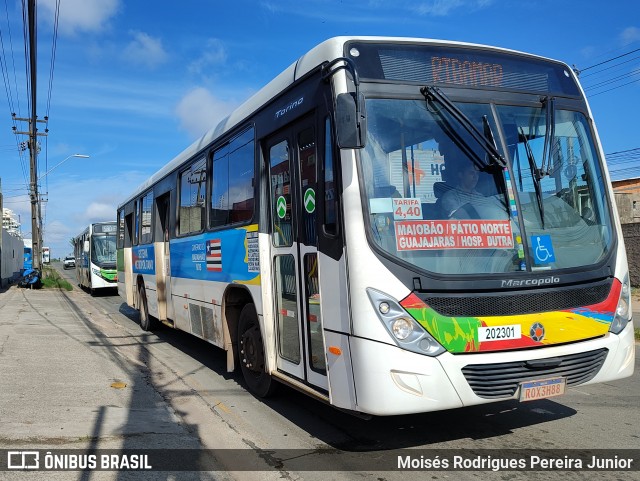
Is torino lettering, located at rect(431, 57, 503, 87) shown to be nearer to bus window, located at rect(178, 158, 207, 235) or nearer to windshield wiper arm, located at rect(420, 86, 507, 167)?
windshield wiper arm, located at rect(420, 86, 507, 167)

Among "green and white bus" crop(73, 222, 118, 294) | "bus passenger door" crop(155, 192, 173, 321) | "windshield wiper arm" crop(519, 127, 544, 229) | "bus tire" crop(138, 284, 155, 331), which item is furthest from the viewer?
"green and white bus" crop(73, 222, 118, 294)

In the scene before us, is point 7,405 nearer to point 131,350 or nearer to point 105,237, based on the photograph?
point 131,350

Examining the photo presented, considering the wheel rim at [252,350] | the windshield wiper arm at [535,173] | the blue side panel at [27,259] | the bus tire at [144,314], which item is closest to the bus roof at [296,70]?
the windshield wiper arm at [535,173]

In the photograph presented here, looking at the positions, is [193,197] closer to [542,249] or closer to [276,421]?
[276,421]

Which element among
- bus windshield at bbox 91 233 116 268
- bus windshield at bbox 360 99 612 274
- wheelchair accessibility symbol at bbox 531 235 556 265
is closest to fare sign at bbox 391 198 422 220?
bus windshield at bbox 360 99 612 274

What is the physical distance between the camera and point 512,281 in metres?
4.24

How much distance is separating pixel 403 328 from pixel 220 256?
3.62m

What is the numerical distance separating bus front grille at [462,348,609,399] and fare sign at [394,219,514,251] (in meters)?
0.90

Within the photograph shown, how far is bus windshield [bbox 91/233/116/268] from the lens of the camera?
84.1 ft

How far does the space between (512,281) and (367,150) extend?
58.1 inches

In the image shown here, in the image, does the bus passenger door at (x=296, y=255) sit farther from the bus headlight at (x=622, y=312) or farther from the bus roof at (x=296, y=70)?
the bus headlight at (x=622, y=312)

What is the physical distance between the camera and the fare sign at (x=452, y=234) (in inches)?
165

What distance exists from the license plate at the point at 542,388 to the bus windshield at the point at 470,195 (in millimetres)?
859

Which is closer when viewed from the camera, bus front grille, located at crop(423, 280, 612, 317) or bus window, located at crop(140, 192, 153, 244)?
bus front grille, located at crop(423, 280, 612, 317)
